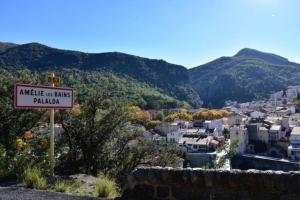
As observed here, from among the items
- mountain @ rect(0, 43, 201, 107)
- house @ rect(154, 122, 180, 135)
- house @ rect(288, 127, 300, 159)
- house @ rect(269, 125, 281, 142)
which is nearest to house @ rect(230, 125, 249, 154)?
house @ rect(269, 125, 281, 142)

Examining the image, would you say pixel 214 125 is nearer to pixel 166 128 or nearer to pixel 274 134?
pixel 166 128

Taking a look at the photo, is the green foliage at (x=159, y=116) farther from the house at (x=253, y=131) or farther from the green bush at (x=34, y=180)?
the green bush at (x=34, y=180)

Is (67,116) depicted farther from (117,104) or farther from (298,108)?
(298,108)

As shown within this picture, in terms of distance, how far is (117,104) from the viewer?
35.1ft

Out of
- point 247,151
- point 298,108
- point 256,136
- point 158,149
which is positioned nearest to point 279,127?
point 256,136

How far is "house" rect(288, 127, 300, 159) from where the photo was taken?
61.8 m

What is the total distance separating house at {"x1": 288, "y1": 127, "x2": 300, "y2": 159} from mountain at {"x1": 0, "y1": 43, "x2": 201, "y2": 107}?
6903 cm

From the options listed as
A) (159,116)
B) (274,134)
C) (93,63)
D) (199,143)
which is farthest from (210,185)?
(93,63)

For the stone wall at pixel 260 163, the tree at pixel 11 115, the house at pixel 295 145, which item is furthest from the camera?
the house at pixel 295 145

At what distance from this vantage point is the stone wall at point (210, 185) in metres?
4.14

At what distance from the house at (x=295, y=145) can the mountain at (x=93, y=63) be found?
6903 centimetres

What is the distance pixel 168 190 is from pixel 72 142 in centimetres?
570

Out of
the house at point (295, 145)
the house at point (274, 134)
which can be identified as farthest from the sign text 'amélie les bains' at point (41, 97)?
the house at point (274, 134)

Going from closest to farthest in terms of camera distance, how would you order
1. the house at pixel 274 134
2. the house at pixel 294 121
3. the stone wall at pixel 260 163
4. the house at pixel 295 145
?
the stone wall at pixel 260 163
the house at pixel 295 145
the house at pixel 274 134
the house at pixel 294 121
